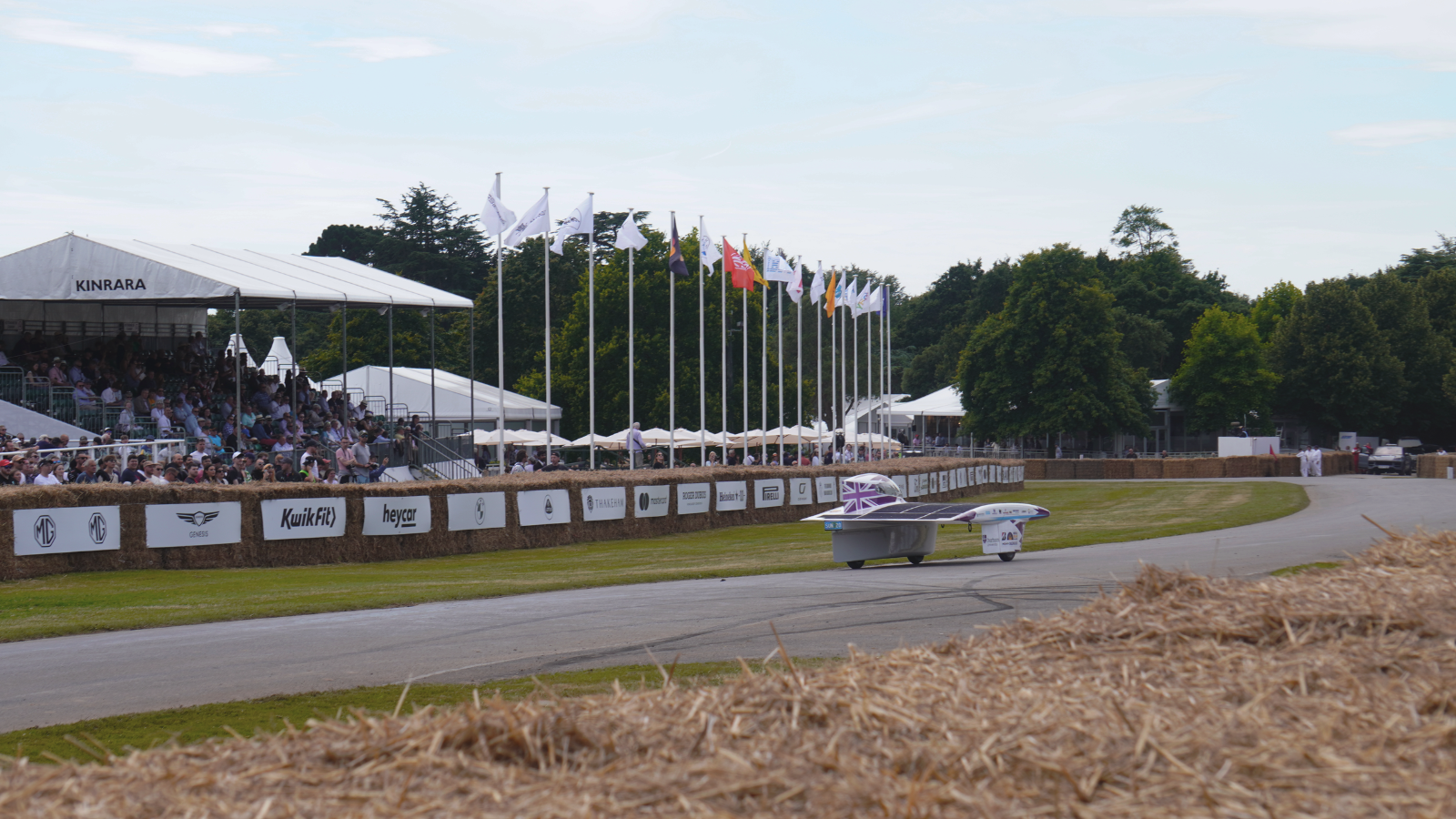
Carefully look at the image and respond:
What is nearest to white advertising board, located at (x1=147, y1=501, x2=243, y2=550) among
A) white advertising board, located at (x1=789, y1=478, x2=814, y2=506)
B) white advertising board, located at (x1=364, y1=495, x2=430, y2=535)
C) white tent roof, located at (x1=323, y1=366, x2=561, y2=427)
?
white advertising board, located at (x1=364, y1=495, x2=430, y2=535)

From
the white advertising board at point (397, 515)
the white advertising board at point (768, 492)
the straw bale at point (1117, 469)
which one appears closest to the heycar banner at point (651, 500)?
the white advertising board at point (768, 492)

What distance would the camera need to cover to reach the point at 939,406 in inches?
3775

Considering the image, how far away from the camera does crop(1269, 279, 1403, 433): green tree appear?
88500 mm

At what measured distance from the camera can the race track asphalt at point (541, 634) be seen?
1159 centimetres

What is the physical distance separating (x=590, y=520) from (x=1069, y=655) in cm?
2693

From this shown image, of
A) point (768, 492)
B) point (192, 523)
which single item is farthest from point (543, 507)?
point (768, 492)

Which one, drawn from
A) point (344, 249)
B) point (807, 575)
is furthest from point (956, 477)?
point (344, 249)

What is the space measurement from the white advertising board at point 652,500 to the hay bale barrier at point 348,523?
0.13m

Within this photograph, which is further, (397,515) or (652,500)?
(652,500)

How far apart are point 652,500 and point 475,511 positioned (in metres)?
6.65

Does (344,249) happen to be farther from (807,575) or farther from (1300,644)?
(1300,644)

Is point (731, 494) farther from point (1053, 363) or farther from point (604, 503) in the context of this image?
point (1053, 363)

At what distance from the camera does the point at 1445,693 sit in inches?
173

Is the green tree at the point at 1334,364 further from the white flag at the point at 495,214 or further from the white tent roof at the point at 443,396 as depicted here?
the white flag at the point at 495,214
